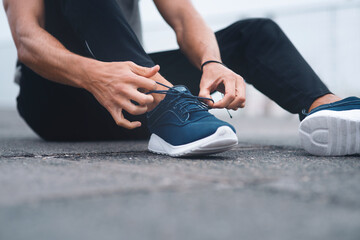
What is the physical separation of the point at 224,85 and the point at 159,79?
0.60 feet

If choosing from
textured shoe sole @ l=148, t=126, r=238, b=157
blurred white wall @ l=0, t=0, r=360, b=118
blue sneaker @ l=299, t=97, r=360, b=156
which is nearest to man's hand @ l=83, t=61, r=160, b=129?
textured shoe sole @ l=148, t=126, r=238, b=157

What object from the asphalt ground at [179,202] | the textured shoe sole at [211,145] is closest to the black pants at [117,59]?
the textured shoe sole at [211,145]

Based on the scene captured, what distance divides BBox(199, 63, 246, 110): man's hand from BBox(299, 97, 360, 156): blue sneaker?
0.17m

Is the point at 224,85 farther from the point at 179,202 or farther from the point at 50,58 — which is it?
the point at 179,202

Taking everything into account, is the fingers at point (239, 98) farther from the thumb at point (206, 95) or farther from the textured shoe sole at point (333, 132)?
the textured shoe sole at point (333, 132)

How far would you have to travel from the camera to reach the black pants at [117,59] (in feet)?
3.01

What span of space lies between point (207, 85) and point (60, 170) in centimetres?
46

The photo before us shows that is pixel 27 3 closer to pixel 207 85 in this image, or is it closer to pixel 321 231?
pixel 207 85

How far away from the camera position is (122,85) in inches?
31.6

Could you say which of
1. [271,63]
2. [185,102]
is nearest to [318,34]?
[271,63]

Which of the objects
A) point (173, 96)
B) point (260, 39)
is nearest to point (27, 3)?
point (173, 96)

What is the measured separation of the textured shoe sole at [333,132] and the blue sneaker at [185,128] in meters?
0.20

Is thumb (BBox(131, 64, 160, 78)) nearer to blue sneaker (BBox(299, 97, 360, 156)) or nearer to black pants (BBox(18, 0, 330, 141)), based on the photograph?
black pants (BBox(18, 0, 330, 141))

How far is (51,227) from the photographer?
35 cm
